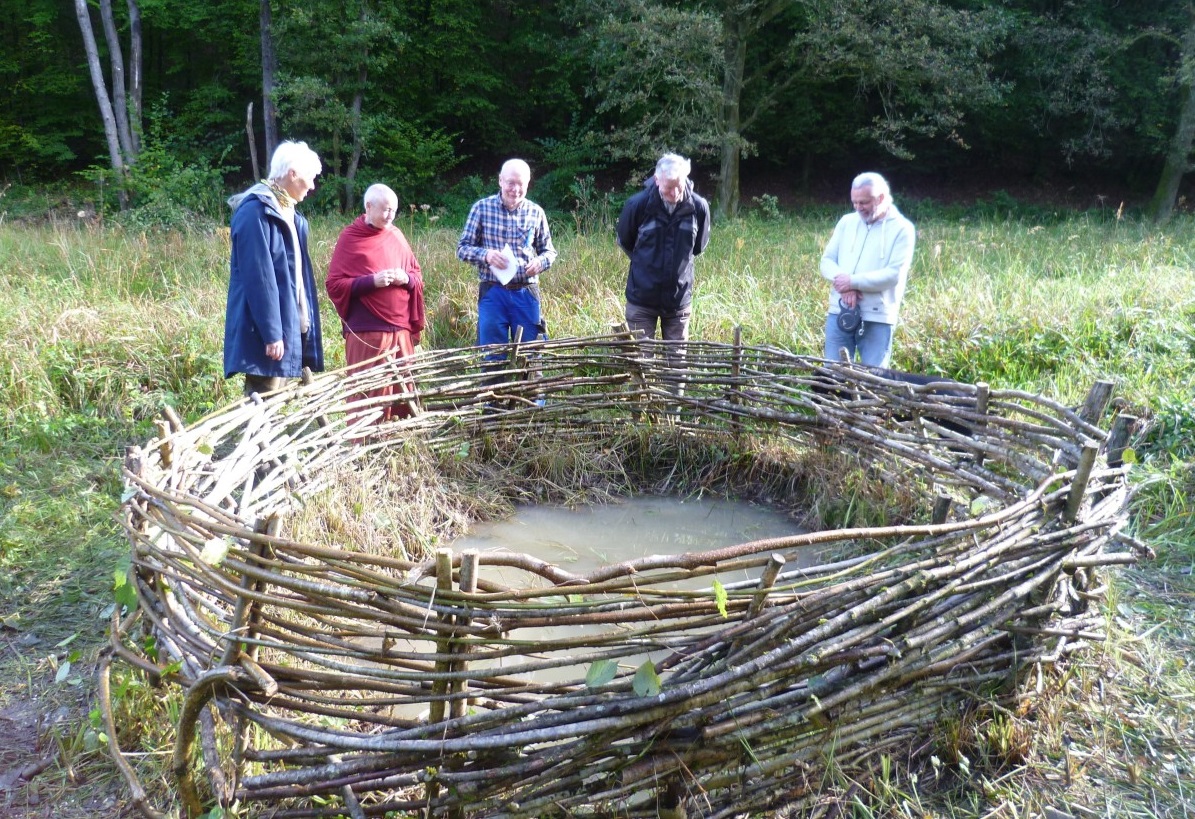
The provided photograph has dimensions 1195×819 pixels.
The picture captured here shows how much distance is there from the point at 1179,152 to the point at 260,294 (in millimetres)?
17199

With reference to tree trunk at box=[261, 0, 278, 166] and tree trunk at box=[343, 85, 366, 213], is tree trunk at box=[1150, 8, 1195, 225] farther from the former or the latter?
tree trunk at box=[261, 0, 278, 166]

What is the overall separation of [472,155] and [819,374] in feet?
Result: 55.2

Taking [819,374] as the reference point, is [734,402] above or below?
below

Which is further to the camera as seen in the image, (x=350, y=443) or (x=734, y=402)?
(x=734, y=402)

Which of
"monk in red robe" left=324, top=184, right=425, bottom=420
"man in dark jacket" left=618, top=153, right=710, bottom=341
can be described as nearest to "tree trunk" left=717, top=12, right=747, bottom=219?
"man in dark jacket" left=618, top=153, right=710, bottom=341

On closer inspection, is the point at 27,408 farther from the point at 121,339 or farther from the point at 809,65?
the point at 809,65

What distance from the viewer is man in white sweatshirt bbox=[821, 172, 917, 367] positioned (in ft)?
14.3

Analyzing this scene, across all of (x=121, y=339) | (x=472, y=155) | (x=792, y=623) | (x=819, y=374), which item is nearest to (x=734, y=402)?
(x=819, y=374)

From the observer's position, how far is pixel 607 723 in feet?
5.36

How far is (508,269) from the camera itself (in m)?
4.81

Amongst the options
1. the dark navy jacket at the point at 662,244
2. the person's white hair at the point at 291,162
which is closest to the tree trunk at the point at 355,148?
the dark navy jacket at the point at 662,244

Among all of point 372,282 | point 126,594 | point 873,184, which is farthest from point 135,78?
point 126,594

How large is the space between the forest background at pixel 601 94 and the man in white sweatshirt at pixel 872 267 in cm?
858

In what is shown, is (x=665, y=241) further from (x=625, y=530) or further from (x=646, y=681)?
(x=646, y=681)
